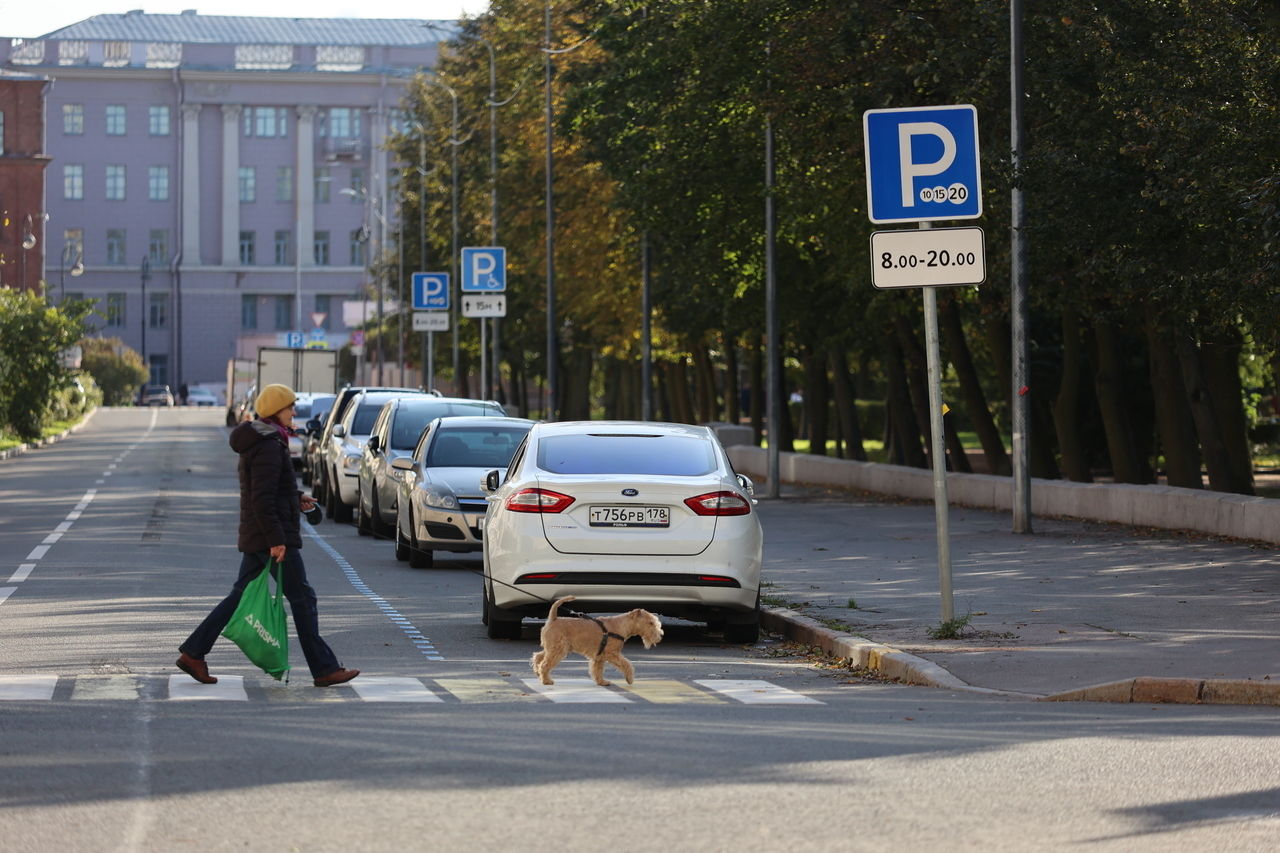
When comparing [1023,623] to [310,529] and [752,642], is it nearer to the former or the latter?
[752,642]

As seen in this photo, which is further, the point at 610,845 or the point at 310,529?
the point at 310,529

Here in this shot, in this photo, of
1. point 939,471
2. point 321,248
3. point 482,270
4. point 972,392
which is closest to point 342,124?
point 321,248

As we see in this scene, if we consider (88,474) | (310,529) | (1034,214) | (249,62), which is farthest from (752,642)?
(249,62)

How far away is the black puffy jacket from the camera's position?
1109 cm

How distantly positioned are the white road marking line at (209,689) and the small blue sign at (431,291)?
130 feet

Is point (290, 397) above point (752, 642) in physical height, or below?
above

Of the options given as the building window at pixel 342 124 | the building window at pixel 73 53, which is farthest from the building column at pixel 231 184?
the building window at pixel 73 53

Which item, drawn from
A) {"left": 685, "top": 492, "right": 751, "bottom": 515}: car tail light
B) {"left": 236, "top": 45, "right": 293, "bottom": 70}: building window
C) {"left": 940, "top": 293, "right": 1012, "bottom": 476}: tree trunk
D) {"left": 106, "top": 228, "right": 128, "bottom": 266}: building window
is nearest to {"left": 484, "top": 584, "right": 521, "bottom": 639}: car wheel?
{"left": 685, "top": 492, "right": 751, "bottom": 515}: car tail light

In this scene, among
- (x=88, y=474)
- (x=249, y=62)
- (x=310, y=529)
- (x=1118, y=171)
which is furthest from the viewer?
(x=249, y=62)

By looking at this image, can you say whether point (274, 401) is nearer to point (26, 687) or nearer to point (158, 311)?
point (26, 687)

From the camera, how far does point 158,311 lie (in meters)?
128

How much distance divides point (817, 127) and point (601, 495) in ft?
62.2

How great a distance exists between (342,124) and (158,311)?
15796mm

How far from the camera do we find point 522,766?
8.40 m
